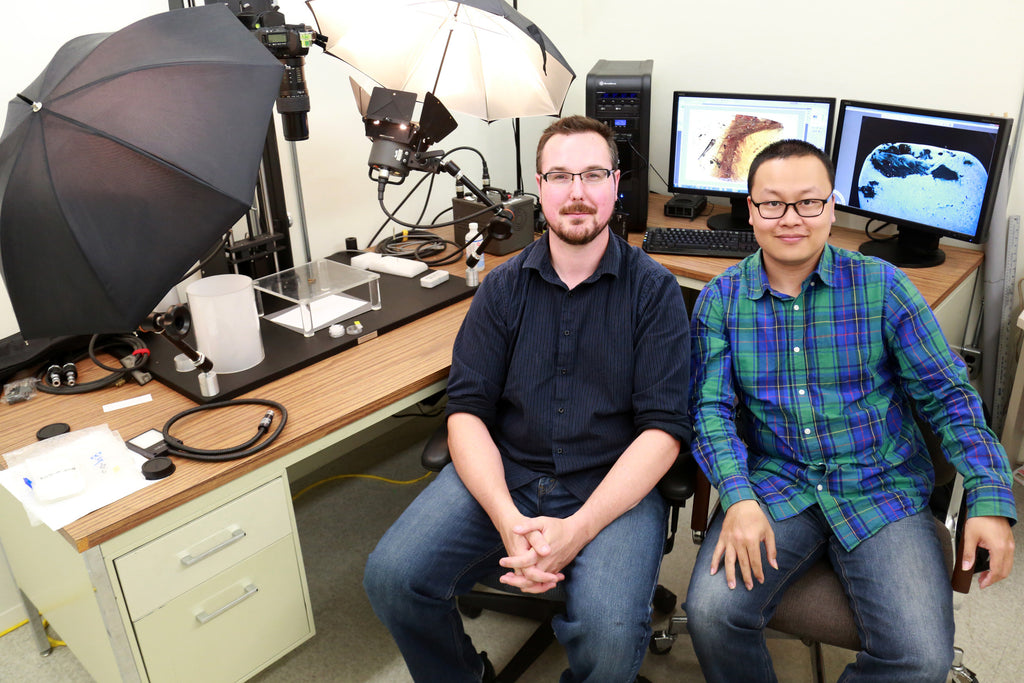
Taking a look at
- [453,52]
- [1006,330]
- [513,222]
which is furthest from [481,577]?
[1006,330]

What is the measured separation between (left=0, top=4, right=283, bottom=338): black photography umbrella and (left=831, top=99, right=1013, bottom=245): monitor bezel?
5.98ft

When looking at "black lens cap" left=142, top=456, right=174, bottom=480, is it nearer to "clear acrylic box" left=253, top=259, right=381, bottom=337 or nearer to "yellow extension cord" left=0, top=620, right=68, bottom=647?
"clear acrylic box" left=253, top=259, right=381, bottom=337

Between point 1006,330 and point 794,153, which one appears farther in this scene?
point 1006,330

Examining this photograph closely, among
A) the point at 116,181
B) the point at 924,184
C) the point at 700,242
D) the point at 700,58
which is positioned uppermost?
the point at 700,58

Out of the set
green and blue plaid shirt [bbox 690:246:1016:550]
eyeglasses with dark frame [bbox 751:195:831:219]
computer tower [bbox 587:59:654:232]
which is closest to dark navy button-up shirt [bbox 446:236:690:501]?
green and blue plaid shirt [bbox 690:246:1016:550]

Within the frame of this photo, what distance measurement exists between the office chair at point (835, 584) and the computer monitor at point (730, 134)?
47.0 inches

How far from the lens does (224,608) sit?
1585 mm

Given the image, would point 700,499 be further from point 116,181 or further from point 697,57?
point 697,57

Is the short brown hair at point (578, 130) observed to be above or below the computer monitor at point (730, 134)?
above

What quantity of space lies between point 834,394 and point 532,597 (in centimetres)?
79

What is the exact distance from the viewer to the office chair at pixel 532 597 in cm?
162

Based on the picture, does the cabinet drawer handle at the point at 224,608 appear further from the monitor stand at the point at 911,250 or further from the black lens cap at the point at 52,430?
the monitor stand at the point at 911,250

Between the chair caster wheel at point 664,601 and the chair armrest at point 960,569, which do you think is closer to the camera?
the chair armrest at point 960,569

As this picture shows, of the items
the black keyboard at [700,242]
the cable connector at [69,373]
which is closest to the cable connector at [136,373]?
the cable connector at [69,373]
